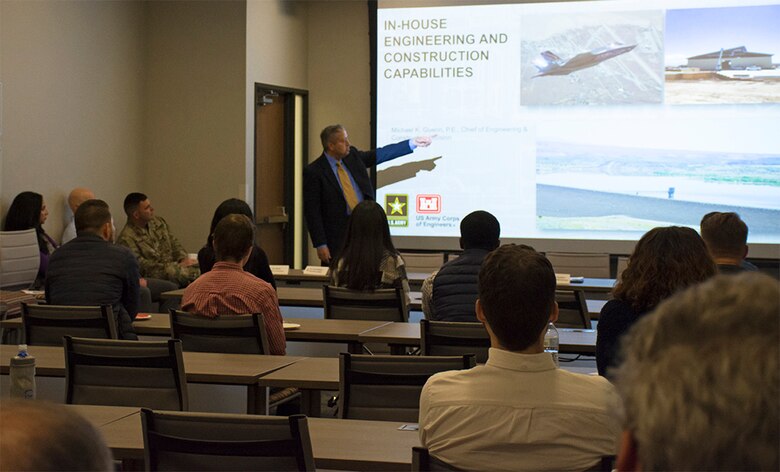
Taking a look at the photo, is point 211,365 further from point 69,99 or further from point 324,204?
point 69,99

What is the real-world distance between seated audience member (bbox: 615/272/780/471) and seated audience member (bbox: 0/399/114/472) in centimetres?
43

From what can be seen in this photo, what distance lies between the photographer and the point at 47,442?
0.81 metres

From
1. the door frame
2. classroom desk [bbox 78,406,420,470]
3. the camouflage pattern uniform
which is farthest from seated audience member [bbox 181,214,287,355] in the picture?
the door frame

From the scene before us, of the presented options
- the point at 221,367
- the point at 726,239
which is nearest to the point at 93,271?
the point at 221,367

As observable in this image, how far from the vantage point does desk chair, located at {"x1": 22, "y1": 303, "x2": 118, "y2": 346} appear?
14.5 ft

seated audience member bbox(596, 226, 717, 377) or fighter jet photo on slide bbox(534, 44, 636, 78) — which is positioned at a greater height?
fighter jet photo on slide bbox(534, 44, 636, 78)

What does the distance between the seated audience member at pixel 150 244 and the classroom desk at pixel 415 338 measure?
4.12m

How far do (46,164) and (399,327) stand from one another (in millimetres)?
4949

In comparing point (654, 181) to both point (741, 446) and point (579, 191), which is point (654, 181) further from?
point (741, 446)

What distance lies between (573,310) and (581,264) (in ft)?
9.16

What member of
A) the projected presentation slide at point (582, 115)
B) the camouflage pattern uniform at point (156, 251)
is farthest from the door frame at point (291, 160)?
the camouflage pattern uniform at point (156, 251)

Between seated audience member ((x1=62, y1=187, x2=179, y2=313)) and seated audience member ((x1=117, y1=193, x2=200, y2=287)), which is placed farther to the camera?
seated audience member ((x1=117, y1=193, x2=200, y2=287))

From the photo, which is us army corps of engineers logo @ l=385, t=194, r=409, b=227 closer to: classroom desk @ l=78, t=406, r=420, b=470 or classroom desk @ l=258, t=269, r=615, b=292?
classroom desk @ l=258, t=269, r=615, b=292

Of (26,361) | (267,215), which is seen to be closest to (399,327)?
(26,361)
